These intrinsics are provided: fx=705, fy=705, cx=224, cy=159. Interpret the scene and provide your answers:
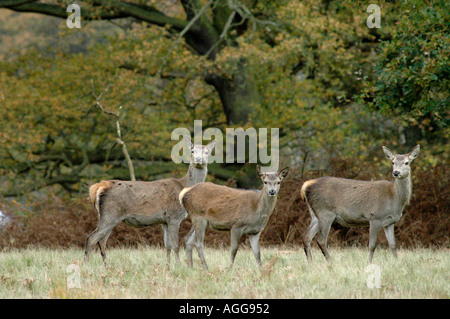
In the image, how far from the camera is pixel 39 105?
1725cm

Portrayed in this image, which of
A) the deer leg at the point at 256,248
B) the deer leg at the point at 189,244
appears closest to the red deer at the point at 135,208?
the deer leg at the point at 189,244

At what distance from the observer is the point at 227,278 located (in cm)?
746

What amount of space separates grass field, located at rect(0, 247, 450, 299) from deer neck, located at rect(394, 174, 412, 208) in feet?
2.50

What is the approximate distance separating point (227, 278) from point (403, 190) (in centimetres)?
309

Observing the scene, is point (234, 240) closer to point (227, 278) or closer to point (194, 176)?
point (227, 278)

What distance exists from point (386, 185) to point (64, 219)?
20.3ft

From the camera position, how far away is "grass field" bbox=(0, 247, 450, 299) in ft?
21.8

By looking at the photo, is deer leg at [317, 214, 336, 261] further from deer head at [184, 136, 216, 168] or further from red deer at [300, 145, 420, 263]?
deer head at [184, 136, 216, 168]

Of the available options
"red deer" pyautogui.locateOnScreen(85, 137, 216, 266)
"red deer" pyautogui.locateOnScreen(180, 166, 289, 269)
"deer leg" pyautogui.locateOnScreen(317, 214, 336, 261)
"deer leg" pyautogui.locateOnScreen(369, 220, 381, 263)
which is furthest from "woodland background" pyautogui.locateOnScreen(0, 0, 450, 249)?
"red deer" pyautogui.locateOnScreen(180, 166, 289, 269)

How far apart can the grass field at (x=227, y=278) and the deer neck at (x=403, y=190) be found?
76cm

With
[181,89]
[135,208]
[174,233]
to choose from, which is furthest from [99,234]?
[181,89]

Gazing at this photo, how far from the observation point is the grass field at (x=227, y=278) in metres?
6.64
